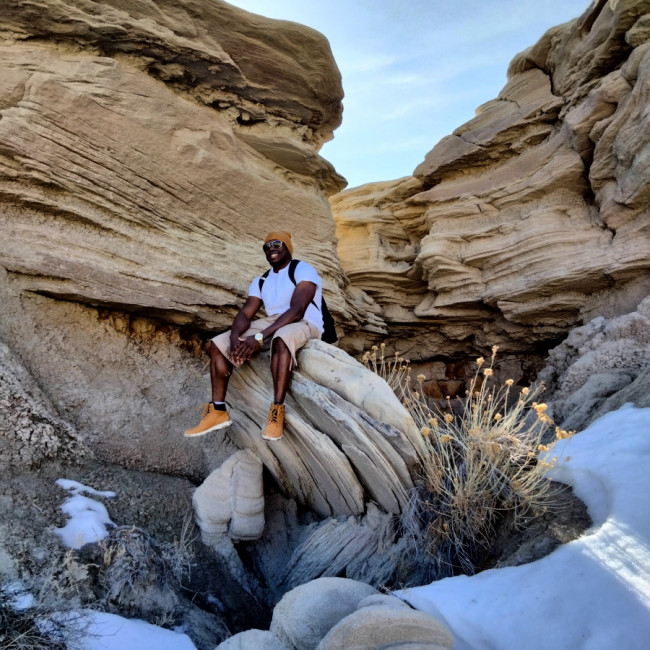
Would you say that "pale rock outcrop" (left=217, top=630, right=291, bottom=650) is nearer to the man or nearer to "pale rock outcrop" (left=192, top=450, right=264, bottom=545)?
the man

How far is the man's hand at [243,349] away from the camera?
4410 mm

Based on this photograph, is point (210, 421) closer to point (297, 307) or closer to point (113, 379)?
point (297, 307)

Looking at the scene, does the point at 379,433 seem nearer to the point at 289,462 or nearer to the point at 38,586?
the point at 289,462

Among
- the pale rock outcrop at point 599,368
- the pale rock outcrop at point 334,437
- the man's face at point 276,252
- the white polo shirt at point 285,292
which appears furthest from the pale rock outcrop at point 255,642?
the pale rock outcrop at point 599,368

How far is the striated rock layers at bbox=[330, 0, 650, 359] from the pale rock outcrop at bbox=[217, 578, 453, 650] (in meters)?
6.13

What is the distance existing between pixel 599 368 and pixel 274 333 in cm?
419

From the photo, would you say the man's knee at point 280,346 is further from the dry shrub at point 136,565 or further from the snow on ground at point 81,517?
the snow on ground at point 81,517

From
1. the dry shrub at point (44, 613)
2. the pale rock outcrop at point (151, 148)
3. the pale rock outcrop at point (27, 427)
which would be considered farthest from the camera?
the pale rock outcrop at point (151, 148)

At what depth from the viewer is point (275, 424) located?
4.13 m

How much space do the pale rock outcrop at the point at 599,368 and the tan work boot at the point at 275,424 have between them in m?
3.08

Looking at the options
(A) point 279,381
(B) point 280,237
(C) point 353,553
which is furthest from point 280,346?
(C) point 353,553

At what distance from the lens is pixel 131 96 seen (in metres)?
6.04

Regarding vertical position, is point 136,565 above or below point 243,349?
below

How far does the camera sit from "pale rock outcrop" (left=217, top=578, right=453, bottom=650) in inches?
87.4
